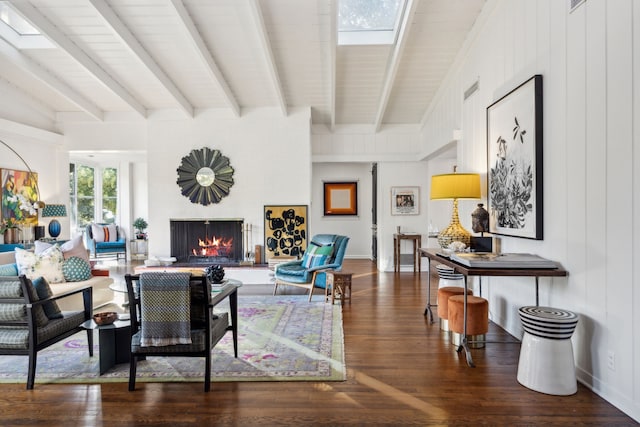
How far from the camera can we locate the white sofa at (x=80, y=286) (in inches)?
175

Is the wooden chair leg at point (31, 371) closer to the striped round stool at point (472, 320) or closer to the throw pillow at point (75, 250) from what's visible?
the throw pillow at point (75, 250)

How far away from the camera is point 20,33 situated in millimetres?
5203

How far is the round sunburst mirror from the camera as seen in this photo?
715 centimetres

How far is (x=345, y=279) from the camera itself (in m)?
5.21

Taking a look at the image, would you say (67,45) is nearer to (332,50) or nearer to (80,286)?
(80,286)

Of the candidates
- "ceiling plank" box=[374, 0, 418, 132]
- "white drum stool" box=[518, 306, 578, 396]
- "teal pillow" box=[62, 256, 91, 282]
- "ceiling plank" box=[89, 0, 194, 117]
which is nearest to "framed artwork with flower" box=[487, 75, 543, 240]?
"white drum stool" box=[518, 306, 578, 396]

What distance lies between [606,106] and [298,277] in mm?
4083

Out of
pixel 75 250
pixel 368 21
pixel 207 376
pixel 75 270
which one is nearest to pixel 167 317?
pixel 207 376

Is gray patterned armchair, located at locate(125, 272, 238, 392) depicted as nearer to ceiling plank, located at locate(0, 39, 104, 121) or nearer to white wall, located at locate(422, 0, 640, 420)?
white wall, located at locate(422, 0, 640, 420)

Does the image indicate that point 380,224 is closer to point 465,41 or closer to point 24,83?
point 465,41

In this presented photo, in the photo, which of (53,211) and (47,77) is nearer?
(47,77)

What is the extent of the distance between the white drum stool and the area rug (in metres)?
1.33

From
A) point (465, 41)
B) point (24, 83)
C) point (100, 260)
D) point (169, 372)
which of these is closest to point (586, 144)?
point (465, 41)

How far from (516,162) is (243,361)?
299cm
